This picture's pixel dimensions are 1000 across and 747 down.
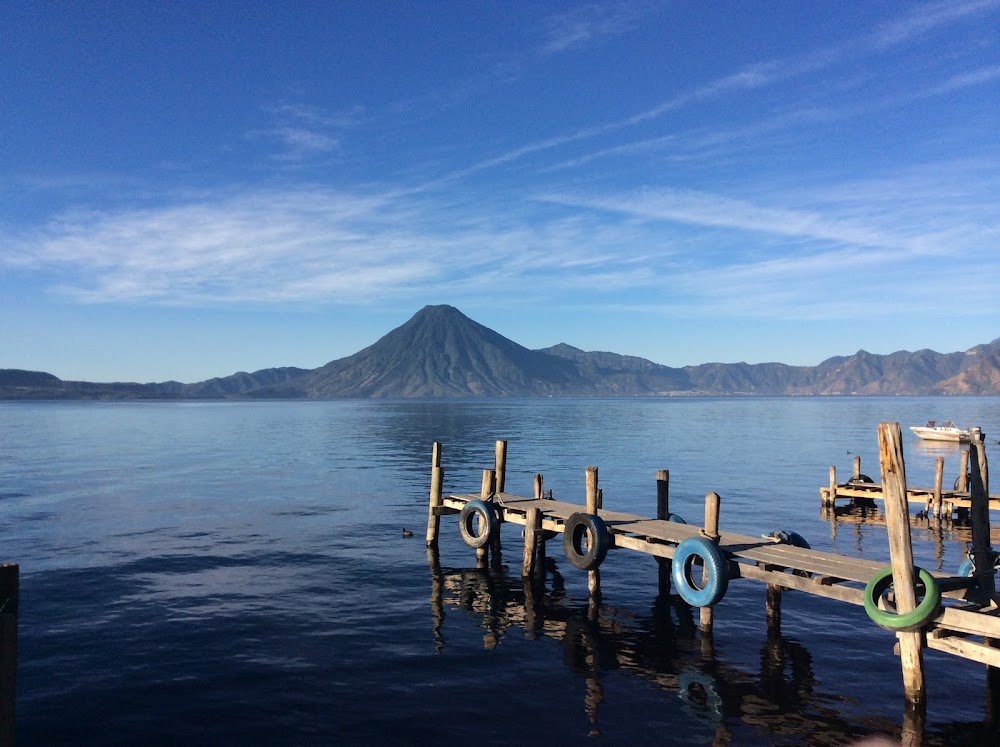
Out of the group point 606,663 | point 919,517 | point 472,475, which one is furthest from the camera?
point 472,475

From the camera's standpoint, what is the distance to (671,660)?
17266 mm

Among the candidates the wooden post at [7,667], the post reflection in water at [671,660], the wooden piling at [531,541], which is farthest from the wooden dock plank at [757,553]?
the wooden post at [7,667]

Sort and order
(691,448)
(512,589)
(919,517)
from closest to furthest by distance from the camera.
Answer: (512,589) < (919,517) < (691,448)

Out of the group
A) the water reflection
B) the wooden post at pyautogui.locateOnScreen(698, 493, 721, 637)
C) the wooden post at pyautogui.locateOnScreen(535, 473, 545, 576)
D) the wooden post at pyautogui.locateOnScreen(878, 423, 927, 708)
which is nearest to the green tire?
the wooden post at pyautogui.locateOnScreen(878, 423, 927, 708)

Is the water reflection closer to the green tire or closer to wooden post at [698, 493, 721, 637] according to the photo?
wooden post at [698, 493, 721, 637]

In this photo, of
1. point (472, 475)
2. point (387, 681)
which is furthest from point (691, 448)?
point (387, 681)

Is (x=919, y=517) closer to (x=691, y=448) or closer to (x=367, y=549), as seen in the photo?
(x=367, y=549)

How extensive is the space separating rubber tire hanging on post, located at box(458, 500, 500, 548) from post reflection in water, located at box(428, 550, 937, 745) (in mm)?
1605

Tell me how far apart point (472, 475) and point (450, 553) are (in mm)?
21734

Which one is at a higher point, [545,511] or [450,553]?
[545,511]

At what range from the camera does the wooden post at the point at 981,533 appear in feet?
47.0

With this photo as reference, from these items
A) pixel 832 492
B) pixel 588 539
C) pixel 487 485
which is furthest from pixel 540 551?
pixel 832 492

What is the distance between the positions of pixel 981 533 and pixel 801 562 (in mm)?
3804

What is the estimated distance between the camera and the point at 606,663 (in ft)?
56.1
